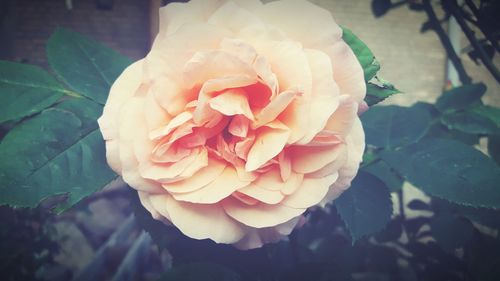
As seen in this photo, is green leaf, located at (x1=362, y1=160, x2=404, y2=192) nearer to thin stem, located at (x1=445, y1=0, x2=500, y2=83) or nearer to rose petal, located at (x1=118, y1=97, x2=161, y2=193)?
thin stem, located at (x1=445, y1=0, x2=500, y2=83)

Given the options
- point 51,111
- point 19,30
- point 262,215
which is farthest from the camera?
point 19,30

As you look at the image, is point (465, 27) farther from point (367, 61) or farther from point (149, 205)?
point (149, 205)

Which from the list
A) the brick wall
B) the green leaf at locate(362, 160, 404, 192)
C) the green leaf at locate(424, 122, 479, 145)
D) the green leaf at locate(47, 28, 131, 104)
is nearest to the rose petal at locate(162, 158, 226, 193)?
the green leaf at locate(47, 28, 131, 104)

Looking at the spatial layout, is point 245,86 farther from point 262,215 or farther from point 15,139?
point 15,139

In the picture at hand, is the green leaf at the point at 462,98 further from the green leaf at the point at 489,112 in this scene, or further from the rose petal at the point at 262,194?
the rose petal at the point at 262,194

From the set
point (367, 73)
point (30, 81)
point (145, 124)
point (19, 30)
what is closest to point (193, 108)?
point (145, 124)
